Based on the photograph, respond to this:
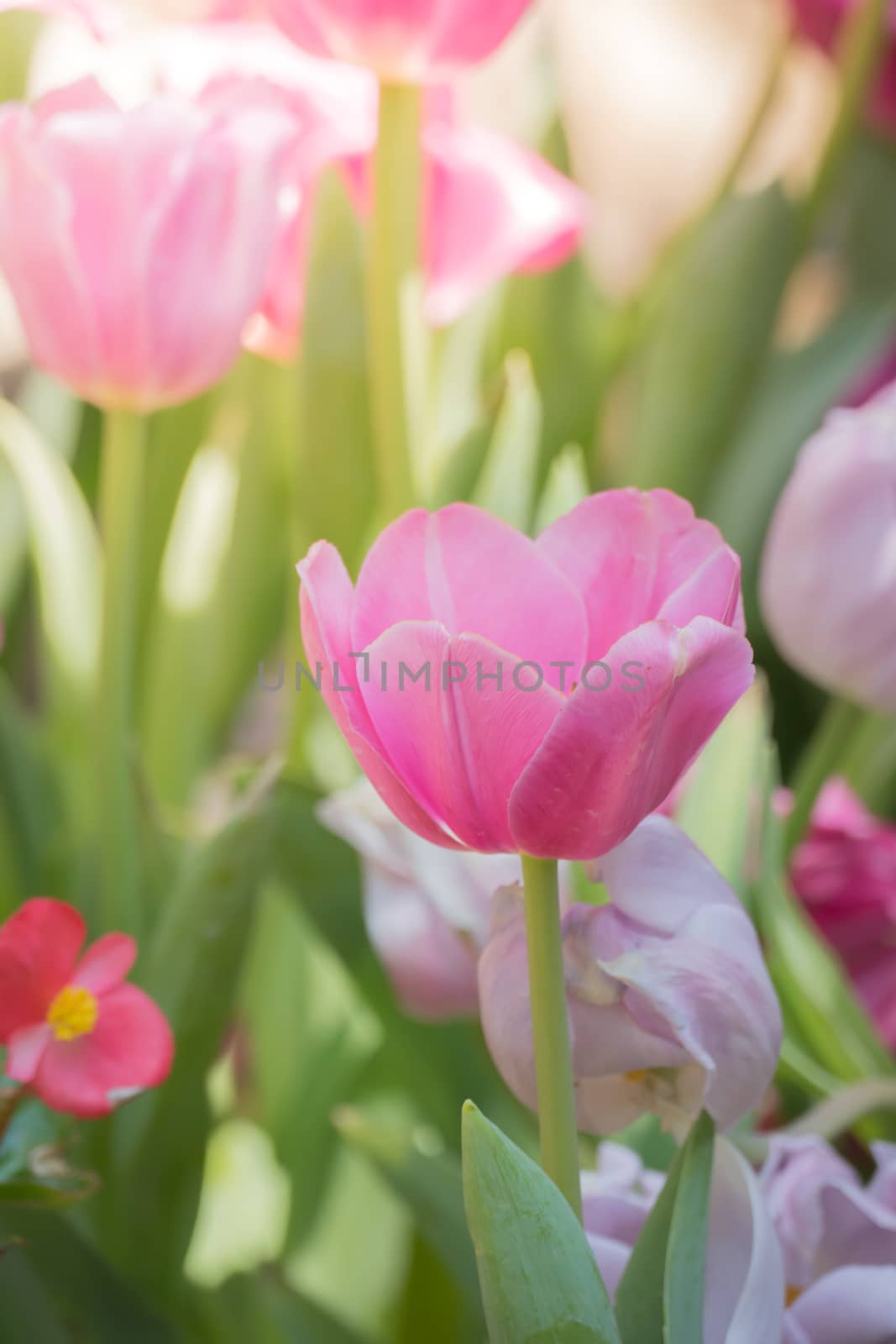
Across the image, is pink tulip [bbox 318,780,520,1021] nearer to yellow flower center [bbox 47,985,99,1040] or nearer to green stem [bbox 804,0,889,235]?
yellow flower center [bbox 47,985,99,1040]

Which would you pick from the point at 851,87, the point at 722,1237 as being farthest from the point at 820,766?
the point at 851,87

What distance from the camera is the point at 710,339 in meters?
0.40

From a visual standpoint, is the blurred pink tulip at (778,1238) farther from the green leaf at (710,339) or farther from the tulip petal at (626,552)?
the green leaf at (710,339)

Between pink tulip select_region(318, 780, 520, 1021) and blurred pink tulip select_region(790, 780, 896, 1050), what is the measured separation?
0.09 m

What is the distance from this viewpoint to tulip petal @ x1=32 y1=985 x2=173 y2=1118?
191 millimetres

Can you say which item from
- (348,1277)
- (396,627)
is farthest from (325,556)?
(348,1277)

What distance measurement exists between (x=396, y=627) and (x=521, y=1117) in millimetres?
211

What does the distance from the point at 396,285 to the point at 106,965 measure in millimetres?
164

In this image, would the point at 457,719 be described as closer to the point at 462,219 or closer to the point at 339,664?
the point at 339,664

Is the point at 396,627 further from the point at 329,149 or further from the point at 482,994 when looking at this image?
the point at 329,149

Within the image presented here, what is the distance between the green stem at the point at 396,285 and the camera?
0.30 metres

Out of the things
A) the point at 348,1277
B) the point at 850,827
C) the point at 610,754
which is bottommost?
the point at 348,1277

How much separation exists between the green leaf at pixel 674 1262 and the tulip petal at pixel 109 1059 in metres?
0.07

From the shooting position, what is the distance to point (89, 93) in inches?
9.3
